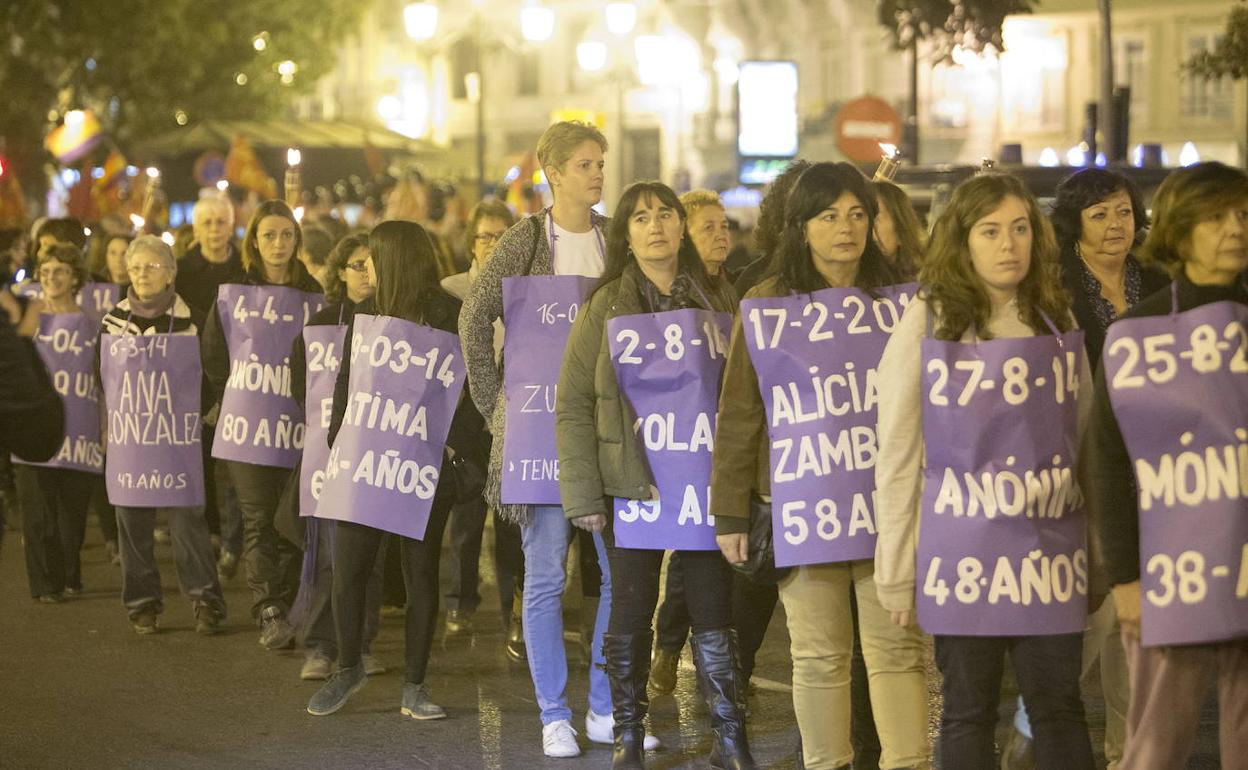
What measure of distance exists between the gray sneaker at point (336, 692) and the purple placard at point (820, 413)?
8.51ft

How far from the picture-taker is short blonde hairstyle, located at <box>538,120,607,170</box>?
7676mm

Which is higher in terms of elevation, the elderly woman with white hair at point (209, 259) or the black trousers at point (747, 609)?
the elderly woman with white hair at point (209, 259)

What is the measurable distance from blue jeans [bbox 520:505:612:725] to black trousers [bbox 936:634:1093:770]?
2113mm

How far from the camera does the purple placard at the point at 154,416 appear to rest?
10.1 meters

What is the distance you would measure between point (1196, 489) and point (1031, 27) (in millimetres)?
45017

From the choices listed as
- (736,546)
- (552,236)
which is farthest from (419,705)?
(736,546)

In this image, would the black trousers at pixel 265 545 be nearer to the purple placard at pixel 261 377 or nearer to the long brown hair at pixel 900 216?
the purple placard at pixel 261 377

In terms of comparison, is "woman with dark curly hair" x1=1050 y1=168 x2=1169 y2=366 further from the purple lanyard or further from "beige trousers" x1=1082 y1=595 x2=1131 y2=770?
the purple lanyard

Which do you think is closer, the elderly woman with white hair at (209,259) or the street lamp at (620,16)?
the elderly woman with white hair at (209,259)

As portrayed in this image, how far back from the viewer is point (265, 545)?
980 cm

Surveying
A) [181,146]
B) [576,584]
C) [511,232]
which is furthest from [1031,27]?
[511,232]

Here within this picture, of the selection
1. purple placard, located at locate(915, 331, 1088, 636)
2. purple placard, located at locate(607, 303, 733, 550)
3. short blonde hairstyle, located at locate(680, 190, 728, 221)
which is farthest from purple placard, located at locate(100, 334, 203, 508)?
purple placard, located at locate(915, 331, 1088, 636)

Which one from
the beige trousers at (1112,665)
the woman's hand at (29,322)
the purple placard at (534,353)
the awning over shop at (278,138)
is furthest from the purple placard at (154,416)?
the awning over shop at (278,138)

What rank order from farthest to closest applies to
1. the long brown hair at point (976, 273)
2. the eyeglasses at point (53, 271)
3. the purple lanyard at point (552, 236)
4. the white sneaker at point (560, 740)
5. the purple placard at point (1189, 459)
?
the eyeglasses at point (53, 271) → the purple lanyard at point (552, 236) → the white sneaker at point (560, 740) → the long brown hair at point (976, 273) → the purple placard at point (1189, 459)
